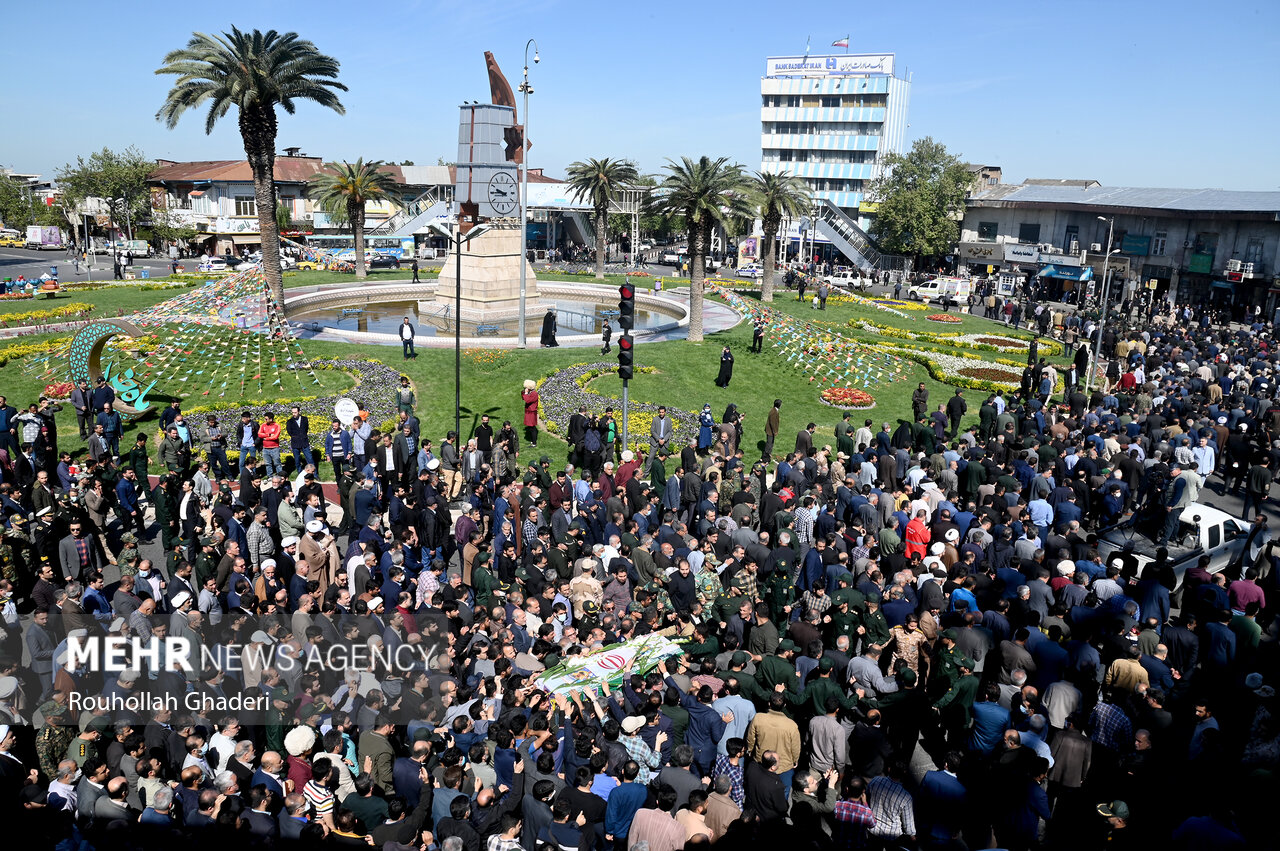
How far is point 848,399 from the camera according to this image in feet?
84.3

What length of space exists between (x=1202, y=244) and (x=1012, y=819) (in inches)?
2197

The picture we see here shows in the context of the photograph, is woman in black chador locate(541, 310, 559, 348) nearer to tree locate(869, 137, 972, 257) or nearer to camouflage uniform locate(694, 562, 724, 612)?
camouflage uniform locate(694, 562, 724, 612)

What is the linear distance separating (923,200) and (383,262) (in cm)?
4283

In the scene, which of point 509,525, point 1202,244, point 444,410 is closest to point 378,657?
point 509,525

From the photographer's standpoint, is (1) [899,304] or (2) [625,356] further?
(1) [899,304]

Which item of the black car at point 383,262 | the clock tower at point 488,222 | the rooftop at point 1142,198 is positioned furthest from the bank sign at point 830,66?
the clock tower at point 488,222

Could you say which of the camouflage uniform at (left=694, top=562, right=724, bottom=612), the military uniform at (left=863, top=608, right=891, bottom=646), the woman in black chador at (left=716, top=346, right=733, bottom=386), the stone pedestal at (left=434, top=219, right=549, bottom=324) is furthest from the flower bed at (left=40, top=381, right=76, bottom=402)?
the military uniform at (left=863, top=608, right=891, bottom=646)

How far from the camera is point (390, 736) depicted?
7.67 m

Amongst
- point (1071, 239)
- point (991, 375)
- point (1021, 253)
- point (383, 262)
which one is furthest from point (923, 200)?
point (383, 262)

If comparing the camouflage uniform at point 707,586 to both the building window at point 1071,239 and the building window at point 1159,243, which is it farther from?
the building window at point 1071,239

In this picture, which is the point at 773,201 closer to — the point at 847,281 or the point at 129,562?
the point at 847,281

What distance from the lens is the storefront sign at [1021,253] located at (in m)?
61.2

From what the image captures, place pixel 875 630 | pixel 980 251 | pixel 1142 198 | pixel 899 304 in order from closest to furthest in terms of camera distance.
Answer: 1. pixel 875 630
2. pixel 899 304
3. pixel 1142 198
4. pixel 980 251

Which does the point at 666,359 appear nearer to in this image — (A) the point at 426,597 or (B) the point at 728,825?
(A) the point at 426,597
